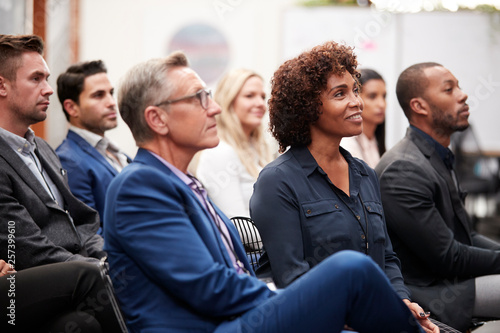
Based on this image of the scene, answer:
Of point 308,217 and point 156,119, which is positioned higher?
Answer: point 156,119

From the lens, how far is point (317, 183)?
6.03 feet

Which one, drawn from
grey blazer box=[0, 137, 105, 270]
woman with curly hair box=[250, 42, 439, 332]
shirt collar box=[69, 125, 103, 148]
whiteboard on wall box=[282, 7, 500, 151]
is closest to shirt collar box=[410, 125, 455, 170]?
woman with curly hair box=[250, 42, 439, 332]

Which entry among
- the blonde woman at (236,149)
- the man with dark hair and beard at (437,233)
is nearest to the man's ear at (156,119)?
the man with dark hair and beard at (437,233)

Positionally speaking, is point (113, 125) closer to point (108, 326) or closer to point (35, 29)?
point (108, 326)

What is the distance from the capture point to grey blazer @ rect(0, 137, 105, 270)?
1.86 meters

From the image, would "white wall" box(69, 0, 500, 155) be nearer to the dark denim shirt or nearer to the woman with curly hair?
the woman with curly hair

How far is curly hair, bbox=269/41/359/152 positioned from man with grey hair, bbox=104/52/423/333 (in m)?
0.58

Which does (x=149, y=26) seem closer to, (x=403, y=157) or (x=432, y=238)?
(x=403, y=157)

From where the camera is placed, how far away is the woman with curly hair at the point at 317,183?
171 centimetres

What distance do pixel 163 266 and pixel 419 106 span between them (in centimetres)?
168

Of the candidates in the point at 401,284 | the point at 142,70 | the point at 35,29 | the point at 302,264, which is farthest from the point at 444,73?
the point at 35,29

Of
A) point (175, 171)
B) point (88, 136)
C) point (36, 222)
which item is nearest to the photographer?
point (175, 171)

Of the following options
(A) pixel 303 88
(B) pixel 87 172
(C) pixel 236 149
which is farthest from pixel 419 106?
(B) pixel 87 172

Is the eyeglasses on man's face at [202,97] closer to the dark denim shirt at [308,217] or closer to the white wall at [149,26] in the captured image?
the dark denim shirt at [308,217]
